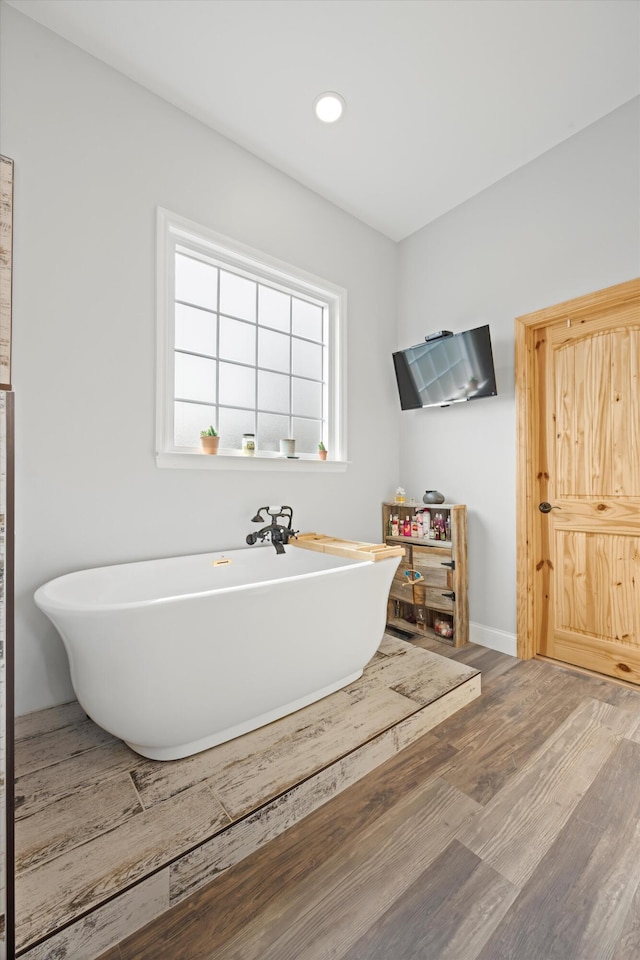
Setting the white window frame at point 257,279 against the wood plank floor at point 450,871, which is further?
the white window frame at point 257,279

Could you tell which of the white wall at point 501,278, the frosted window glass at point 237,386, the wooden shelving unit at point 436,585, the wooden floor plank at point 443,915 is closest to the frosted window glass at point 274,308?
the frosted window glass at point 237,386

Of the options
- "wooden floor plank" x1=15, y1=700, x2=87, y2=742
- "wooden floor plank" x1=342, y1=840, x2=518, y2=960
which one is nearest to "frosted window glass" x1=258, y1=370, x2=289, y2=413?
"wooden floor plank" x1=15, y1=700, x2=87, y2=742

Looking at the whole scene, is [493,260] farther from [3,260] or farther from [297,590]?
[3,260]

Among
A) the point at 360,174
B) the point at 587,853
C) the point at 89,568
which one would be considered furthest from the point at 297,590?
the point at 360,174

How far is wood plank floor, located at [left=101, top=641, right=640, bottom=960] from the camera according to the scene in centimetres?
99

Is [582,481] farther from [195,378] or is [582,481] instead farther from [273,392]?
[195,378]

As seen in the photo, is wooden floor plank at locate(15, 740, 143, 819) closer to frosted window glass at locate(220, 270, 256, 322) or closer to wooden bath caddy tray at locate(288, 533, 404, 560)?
wooden bath caddy tray at locate(288, 533, 404, 560)

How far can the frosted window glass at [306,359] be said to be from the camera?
2883 millimetres

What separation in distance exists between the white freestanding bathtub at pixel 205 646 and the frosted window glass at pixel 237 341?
135 cm

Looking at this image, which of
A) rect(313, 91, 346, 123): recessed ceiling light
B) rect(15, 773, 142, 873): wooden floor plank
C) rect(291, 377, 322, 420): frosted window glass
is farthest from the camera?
rect(291, 377, 322, 420): frosted window glass

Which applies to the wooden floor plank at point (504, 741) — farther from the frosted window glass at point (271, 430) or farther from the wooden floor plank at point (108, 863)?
the frosted window glass at point (271, 430)

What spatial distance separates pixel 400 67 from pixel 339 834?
3.18 meters

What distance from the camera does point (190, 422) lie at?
2.41 meters

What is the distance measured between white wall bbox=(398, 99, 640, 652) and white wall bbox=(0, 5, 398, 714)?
1269 mm
